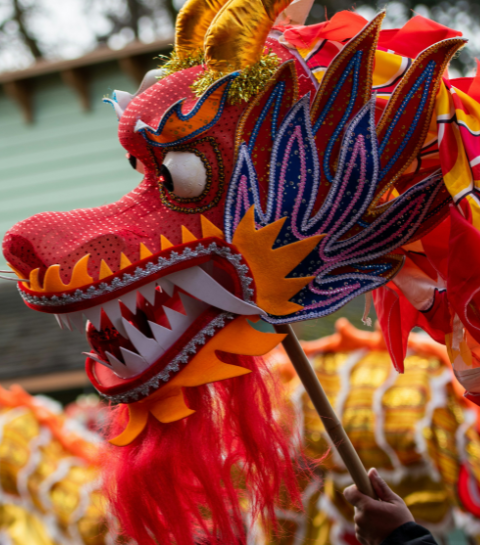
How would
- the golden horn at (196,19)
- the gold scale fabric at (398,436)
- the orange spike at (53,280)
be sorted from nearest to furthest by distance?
the orange spike at (53,280)
the golden horn at (196,19)
the gold scale fabric at (398,436)

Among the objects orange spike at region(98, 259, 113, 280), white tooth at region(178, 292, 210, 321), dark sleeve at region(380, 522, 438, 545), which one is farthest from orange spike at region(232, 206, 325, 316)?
dark sleeve at region(380, 522, 438, 545)

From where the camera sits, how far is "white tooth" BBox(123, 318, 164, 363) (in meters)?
1.07

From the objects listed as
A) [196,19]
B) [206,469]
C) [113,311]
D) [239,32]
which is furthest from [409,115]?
[206,469]

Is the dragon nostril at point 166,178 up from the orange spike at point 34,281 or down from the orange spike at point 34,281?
up

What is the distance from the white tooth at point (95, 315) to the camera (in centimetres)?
106

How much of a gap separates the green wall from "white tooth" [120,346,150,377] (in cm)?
422

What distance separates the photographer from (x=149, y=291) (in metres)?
1.08

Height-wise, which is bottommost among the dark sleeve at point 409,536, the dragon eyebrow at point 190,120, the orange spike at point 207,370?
the dark sleeve at point 409,536

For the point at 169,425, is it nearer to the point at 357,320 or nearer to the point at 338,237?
the point at 338,237

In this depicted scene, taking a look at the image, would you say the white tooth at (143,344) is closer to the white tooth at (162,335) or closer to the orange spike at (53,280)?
the white tooth at (162,335)

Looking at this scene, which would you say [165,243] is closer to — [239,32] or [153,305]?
[153,305]

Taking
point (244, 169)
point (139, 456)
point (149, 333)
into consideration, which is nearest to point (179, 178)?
point (244, 169)

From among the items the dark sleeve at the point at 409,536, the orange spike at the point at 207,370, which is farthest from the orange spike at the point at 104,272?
the dark sleeve at the point at 409,536

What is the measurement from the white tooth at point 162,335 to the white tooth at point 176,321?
0.01 metres
